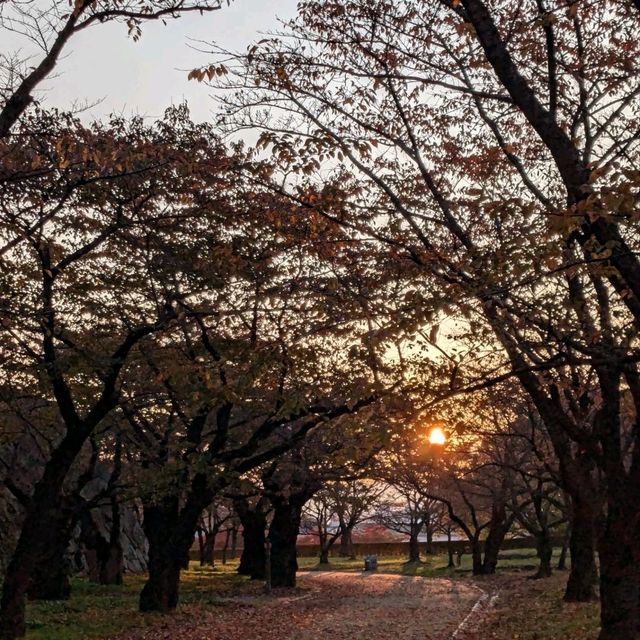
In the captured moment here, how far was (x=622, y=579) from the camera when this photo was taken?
1136 cm

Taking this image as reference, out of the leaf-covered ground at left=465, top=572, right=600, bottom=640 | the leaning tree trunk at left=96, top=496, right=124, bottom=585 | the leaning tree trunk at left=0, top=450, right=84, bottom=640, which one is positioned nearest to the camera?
the leaf-covered ground at left=465, top=572, right=600, bottom=640

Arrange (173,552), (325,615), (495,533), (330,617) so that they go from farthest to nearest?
(495,533)
(325,615)
(330,617)
(173,552)

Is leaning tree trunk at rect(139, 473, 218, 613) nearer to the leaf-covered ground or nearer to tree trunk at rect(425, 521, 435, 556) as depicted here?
the leaf-covered ground

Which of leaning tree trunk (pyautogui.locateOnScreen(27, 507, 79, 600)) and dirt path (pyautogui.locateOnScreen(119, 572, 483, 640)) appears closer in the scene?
dirt path (pyautogui.locateOnScreen(119, 572, 483, 640))

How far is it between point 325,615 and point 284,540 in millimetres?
11545

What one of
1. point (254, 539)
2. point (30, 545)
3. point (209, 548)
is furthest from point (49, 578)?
point (209, 548)

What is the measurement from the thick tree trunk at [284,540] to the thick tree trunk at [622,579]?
23.5 metres

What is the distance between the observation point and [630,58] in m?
10.5

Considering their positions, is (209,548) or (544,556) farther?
(209,548)

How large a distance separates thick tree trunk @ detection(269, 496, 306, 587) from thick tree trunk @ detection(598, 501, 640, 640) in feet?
77.0

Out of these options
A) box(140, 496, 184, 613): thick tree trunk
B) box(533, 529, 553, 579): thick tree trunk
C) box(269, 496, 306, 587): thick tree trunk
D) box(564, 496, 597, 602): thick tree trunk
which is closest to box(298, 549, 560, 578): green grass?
box(533, 529, 553, 579): thick tree trunk

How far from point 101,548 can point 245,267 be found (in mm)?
25925

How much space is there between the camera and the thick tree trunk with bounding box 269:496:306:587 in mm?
34219

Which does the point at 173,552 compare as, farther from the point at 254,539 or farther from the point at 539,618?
the point at 254,539
